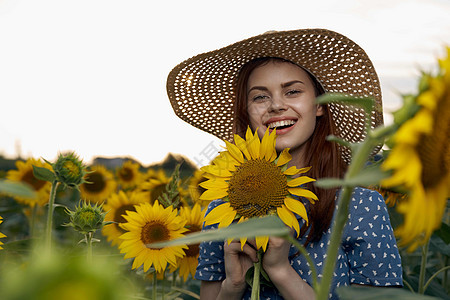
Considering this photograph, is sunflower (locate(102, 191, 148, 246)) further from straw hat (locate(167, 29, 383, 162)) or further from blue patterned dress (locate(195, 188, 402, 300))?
blue patterned dress (locate(195, 188, 402, 300))

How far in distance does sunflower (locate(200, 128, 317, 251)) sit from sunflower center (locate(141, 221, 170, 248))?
535mm

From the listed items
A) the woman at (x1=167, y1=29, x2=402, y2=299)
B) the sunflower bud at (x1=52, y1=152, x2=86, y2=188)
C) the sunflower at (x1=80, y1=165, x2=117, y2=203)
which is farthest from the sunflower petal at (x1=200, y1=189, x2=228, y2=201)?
the sunflower at (x1=80, y1=165, x2=117, y2=203)

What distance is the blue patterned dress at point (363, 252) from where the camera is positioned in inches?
58.6

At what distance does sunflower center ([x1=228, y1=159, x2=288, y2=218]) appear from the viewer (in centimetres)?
108

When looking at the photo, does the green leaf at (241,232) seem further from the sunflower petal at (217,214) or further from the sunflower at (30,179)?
the sunflower at (30,179)

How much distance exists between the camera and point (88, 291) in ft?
0.57

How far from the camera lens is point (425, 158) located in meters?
0.44

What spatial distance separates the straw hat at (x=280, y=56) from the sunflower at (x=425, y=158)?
3.84 feet

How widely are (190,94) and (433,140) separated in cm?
163

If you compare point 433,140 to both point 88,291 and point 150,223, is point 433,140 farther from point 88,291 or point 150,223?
point 150,223

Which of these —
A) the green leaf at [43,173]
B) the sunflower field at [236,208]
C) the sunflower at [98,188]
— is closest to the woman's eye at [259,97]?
the sunflower field at [236,208]

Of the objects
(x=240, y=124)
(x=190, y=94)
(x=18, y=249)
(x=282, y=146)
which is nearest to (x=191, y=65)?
(x=190, y=94)

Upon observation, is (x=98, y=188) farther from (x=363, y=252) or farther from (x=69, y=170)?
(x=363, y=252)

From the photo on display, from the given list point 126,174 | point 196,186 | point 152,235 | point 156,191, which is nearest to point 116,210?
point 156,191
